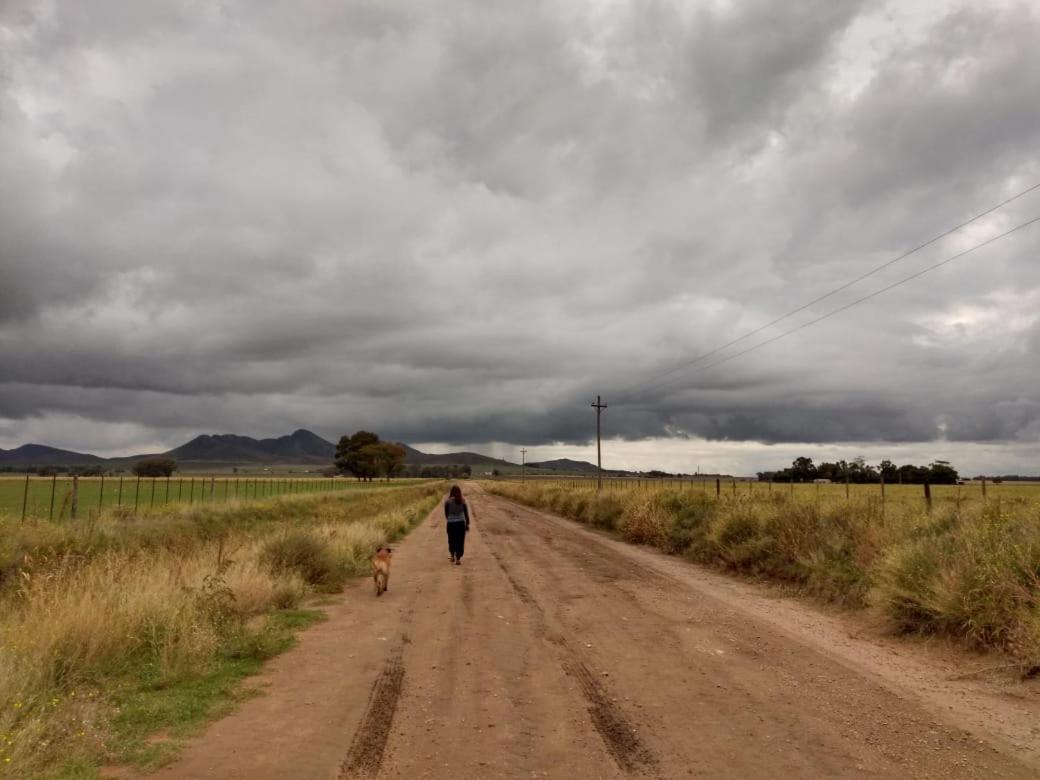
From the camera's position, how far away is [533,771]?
4.92 m

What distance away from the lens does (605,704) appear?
6414 mm

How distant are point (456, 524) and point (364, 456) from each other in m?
139

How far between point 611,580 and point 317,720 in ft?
30.5

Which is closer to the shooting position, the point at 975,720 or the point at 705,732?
the point at 705,732

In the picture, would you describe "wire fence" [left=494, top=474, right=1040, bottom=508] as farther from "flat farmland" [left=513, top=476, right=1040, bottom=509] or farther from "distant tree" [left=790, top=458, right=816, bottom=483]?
"distant tree" [left=790, top=458, right=816, bottom=483]

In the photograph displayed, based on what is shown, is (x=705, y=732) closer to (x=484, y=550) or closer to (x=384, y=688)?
(x=384, y=688)

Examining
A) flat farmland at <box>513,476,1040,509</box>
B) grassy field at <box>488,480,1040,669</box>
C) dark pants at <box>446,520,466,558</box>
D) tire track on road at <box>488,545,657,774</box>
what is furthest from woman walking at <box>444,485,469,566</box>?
flat farmland at <box>513,476,1040,509</box>

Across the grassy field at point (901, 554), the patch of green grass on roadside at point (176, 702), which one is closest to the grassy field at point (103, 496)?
the patch of green grass on roadside at point (176, 702)

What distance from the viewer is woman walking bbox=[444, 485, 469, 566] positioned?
56.8 ft

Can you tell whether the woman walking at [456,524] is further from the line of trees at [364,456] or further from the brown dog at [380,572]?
the line of trees at [364,456]

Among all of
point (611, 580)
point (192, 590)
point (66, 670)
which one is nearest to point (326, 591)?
point (192, 590)

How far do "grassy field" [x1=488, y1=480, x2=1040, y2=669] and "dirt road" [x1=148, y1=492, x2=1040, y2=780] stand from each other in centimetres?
85

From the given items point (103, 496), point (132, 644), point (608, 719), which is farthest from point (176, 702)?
point (103, 496)

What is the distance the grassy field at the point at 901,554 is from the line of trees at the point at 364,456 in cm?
13628
